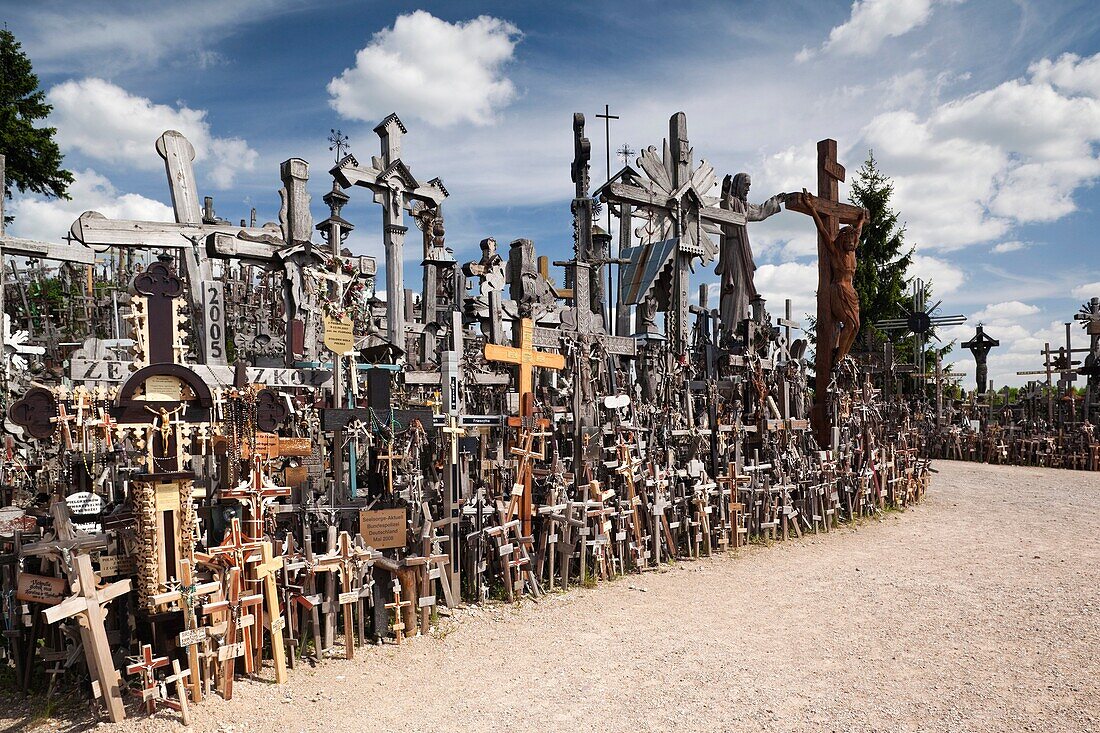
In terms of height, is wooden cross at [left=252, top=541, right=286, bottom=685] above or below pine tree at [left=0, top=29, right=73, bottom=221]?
below

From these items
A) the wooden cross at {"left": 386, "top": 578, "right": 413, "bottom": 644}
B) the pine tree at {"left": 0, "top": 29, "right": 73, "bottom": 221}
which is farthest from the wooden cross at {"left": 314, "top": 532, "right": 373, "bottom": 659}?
the pine tree at {"left": 0, "top": 29, "right": 73, "bottom": 221}

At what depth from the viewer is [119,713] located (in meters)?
4.91

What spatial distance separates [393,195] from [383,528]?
6419 mm

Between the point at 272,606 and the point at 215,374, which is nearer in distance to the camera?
the point at 272,606

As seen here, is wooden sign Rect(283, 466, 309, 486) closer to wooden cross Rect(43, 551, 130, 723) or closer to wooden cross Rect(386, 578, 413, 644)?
wooden cross Rect(386, 578, 413, 644)

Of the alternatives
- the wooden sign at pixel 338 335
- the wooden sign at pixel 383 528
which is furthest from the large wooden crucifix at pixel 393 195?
the wooden sign at pixel 383 528

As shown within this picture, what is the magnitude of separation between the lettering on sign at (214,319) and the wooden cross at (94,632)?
4323 mm

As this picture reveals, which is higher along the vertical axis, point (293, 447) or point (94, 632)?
point (293, 447)

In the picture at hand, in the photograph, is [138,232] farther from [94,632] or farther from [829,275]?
[829,275]

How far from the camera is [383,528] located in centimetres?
678

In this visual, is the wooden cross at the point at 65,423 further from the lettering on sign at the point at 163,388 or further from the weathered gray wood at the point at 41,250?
the weathered gray wood at the point at 41,250

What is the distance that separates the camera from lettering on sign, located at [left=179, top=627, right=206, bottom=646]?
16.8 feet

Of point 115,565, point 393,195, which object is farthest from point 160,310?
point 393,195

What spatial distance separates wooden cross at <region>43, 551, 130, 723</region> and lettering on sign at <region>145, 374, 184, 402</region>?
1.18 meters
